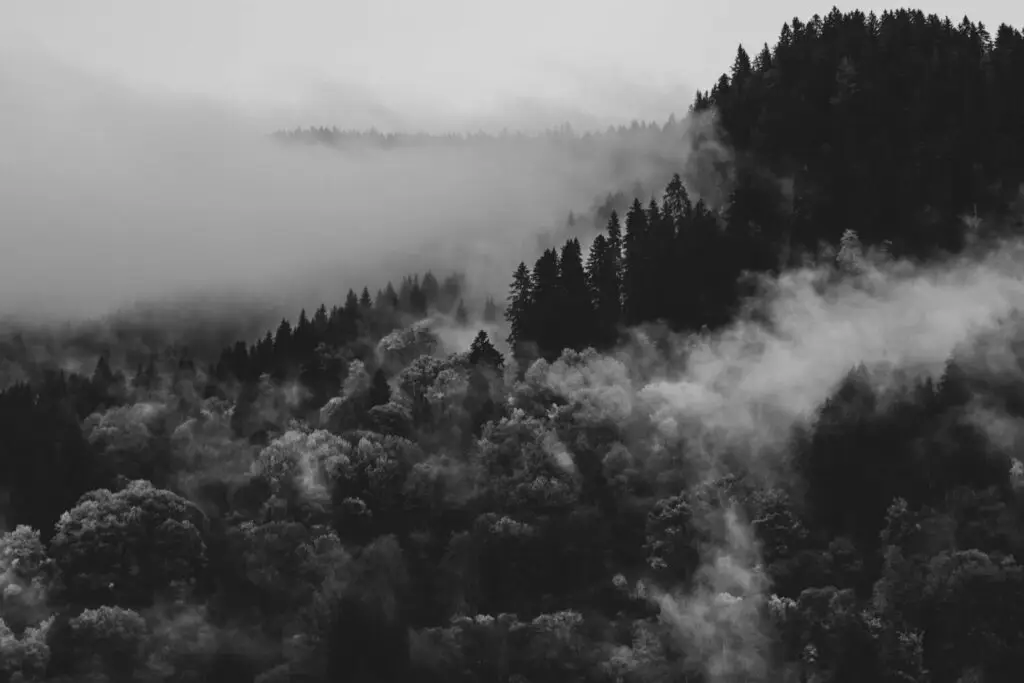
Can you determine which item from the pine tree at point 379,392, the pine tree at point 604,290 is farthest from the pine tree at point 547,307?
the pine tree at point 379,392

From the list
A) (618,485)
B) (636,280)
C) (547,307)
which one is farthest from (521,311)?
(618,485)

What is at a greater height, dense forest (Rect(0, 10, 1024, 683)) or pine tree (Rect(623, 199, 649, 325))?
pine tree (Rect(623, 199, 649, 325))

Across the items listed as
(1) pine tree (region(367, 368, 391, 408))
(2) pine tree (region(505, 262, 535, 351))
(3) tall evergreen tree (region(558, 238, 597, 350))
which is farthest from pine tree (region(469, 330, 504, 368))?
(1) pine tree (region(367, 368, 391, 408))

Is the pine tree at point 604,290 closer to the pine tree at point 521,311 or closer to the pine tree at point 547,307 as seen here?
the pine tree at point 547,307

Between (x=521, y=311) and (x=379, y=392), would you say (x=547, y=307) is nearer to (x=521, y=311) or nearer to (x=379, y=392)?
(x=521, y=311)

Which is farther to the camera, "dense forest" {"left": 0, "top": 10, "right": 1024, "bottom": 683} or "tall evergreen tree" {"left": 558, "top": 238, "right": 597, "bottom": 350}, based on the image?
"tall evergreen tree" {"left": 558, "top": 238, "right": 597, "bottom": 350}

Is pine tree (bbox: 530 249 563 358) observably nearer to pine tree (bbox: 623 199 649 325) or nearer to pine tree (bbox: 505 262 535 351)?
pine tree (bbox: 505 262 535 351)

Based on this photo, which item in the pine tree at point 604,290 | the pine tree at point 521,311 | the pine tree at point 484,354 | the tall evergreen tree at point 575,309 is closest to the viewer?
the pine tree at point 484,354

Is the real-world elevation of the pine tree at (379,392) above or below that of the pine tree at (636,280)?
below

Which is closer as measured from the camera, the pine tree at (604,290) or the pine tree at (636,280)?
the pine tree at (604,290)
